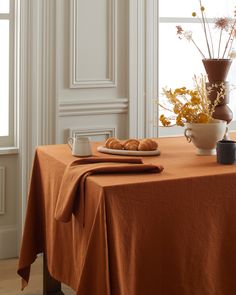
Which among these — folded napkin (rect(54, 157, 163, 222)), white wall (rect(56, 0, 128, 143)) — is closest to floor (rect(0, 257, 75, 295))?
white wall (rect(56, 0, 128, 143))

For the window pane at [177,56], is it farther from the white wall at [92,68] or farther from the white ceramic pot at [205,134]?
the white ceramic pot at [205,134]

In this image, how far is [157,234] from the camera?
8.20 ft

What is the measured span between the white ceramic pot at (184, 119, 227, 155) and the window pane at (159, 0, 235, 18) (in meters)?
1.75

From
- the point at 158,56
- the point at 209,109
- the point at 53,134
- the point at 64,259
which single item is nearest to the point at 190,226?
the point at 64,259

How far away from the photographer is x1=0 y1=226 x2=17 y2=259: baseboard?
4.25 m

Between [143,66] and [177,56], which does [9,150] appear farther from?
[177,56]

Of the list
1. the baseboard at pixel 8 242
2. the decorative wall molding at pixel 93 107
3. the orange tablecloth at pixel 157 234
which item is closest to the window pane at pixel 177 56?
the decorative wall molding at pixel 93 107

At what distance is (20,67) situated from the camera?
4094 millimetres

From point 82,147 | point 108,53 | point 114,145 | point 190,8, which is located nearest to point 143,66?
point 108,53

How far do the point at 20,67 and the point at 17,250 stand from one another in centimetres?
118

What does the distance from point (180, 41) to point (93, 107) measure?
0.94 m

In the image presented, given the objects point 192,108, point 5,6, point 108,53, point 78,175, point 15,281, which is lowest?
point 15,281

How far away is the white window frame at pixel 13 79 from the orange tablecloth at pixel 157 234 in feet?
4.59

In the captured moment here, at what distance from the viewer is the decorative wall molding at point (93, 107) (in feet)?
13.9
